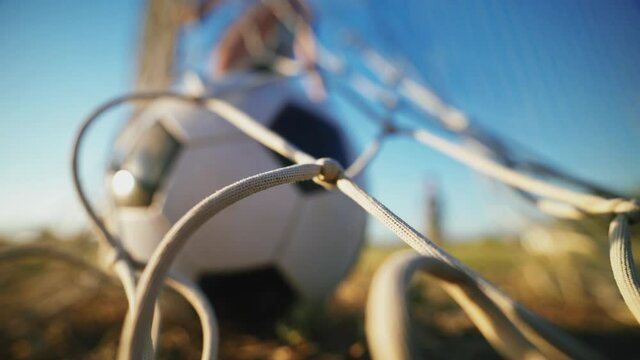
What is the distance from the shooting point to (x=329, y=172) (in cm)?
40

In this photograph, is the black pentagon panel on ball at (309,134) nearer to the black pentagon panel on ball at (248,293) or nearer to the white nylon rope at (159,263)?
the black pentagon panel on ball at (248,293)

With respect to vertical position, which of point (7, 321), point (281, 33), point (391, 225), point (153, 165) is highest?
point (281, 33)

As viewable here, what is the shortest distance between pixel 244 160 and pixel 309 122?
7.6 inches

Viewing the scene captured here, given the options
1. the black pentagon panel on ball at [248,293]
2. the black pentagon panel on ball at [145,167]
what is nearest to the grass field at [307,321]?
the black pentagon panel on ball at [248,293]

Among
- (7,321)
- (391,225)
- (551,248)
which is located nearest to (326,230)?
(391,225)

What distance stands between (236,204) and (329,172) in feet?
1.28

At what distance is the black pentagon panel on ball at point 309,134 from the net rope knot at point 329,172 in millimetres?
377

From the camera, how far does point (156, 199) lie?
0.76 meters

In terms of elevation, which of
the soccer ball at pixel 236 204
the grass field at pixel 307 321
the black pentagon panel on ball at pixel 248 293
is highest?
the soccer ball at pixel 236 204

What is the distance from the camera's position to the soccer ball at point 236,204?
74cm

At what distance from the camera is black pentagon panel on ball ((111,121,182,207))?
773 millimetres

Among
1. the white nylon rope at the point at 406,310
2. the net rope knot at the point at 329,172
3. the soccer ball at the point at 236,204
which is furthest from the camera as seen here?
the soccer ball at the point at 236,204

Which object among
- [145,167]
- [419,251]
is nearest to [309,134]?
[145,167]

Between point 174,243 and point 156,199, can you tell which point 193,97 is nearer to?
point 156,199
